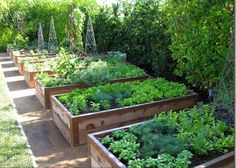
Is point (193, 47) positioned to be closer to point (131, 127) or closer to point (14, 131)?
point (131, 127)

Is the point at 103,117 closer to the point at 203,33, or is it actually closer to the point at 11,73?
the point at 203,33

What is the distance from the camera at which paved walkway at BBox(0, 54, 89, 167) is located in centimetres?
456

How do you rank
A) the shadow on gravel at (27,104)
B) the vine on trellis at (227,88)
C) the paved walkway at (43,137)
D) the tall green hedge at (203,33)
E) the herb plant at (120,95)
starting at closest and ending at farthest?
1. the vine on trellis at (227,88)
2. the paved walkway at (43,137)
3. the tall green hedge at (203,33)
4. the herb plant at (120,95)
5. the shadow on gravel at (27,104)

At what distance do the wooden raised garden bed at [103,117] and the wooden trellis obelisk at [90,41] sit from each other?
16.0 feet

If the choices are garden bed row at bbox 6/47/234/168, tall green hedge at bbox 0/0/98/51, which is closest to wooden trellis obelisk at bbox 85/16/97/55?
tall green hedge at bbox 0/0/98/51

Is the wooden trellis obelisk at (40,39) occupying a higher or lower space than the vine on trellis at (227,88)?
higher

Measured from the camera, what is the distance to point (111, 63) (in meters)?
8.87

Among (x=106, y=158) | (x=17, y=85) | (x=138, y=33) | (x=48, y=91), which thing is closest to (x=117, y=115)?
(x=106, y=158)

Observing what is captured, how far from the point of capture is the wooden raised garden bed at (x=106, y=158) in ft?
11.3

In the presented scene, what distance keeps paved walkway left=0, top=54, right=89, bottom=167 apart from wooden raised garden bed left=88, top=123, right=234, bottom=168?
49cm

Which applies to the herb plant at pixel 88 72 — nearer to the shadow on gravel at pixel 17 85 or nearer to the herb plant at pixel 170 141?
the shadow on gravel at pixel 17 85

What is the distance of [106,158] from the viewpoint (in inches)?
145

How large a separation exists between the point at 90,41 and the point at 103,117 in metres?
6.10

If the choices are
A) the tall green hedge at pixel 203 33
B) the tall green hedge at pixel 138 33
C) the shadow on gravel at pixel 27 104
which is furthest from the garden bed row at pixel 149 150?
the tall green hedge at pixel 138 33
